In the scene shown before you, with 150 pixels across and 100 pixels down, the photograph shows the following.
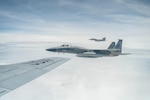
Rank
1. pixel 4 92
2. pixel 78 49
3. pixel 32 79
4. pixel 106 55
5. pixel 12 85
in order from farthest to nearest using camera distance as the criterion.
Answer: pixel 106 55, pixel 78 49, pixel 32 79, pixel 12 85, pixel 4 92

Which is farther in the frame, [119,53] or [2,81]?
[119,53]

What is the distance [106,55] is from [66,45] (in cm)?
2075

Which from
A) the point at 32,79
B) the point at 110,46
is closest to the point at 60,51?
the point at 110,46

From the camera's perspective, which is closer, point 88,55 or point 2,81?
point 2,81

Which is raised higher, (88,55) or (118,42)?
(118,42)

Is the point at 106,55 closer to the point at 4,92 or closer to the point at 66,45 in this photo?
the point at 66,45

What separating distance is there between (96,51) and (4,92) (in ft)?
211

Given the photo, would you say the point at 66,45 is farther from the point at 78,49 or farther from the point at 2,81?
the point at 2,81

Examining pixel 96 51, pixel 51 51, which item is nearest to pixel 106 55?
pixel 96 51

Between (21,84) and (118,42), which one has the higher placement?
(118,42)

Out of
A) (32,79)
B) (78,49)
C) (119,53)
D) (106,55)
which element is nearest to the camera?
(32,79)

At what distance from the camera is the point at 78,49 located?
6356 cm

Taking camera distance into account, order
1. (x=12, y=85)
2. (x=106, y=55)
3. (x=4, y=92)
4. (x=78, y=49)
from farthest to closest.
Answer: (x=106, y=55) → (x=78, y=49) → (x=12, y=85) → (x=4, y=92)

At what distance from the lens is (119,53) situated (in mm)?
76188
